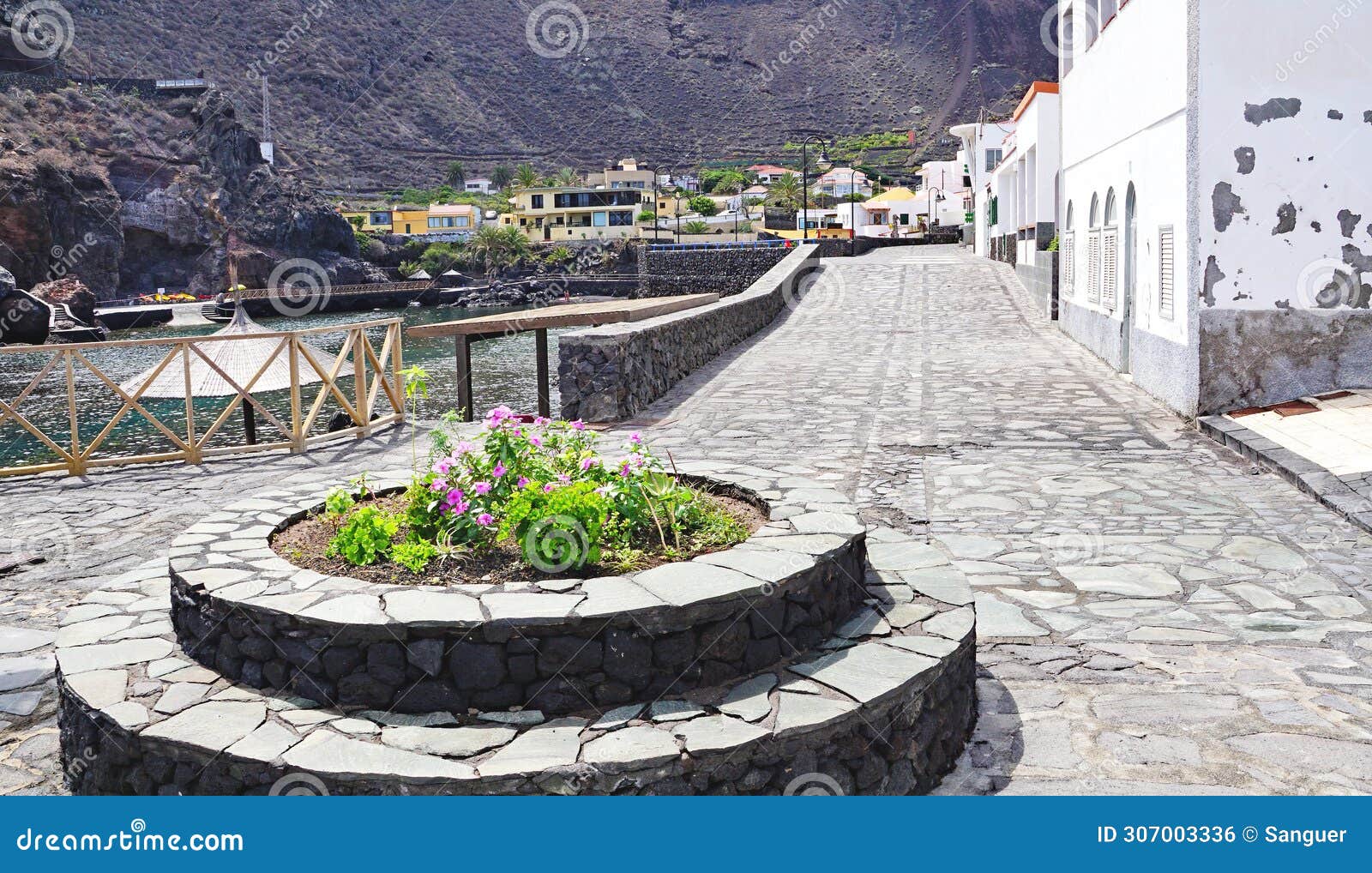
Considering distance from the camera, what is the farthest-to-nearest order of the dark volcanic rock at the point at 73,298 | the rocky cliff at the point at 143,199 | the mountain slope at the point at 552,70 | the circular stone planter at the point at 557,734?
the mountain slope at the point at 552,70 → the rocky cliff at the point at 143,199 → the dark volcanic rock at the point at 73,298 → the circular stone planter at the point at 557,734

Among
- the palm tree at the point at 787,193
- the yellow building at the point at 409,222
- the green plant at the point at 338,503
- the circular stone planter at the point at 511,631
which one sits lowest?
the circular stone planter at the point at 511,631

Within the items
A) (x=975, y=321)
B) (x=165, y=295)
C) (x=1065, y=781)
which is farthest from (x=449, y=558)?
(x=165, y=295)

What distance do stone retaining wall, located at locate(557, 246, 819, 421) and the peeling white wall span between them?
17.3 ft

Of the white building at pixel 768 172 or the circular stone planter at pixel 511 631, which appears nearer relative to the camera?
the circular stone planter at pixel 511 631

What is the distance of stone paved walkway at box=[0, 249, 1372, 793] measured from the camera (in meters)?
3.89

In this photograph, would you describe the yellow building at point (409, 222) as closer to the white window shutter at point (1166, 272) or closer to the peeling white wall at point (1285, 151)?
the white window shutter at point (1166, 272)

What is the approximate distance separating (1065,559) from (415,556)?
11.4ft

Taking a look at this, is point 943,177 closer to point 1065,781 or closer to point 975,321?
point 975,321

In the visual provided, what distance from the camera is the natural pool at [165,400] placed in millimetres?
19328

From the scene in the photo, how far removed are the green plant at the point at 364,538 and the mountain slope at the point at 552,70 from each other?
103m

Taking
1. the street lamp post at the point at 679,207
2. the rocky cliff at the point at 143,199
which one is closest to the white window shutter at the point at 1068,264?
the rocky cliff at the point at 143,199

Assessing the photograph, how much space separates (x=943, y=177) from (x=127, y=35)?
72791 millimetres

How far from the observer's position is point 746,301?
18.9 metres

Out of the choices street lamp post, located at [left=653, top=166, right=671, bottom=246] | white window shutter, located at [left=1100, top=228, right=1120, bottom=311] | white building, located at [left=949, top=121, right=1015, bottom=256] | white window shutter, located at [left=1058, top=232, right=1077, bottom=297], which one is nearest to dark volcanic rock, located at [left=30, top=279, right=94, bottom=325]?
street lamp post, located at [left=653, top=166, right=671, bottom=246]
